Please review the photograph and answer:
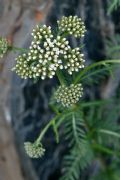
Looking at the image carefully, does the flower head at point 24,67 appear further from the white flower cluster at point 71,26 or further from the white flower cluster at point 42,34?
the white flower cluster at point 71,26

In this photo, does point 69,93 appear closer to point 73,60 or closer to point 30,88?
point 73,60

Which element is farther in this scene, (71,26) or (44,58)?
(71,26)

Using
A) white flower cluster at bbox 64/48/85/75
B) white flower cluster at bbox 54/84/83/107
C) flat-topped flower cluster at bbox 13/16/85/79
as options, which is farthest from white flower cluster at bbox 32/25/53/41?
white flower cluster at bbox 54/84/83/107

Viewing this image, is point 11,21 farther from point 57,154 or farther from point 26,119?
point 57,154

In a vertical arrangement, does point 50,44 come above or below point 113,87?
above

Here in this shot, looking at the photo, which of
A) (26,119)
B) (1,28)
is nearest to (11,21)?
→ (1,28)

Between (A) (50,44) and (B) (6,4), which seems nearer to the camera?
(A) (50,44)

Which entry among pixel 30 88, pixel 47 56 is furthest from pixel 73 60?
pixel 30 88
